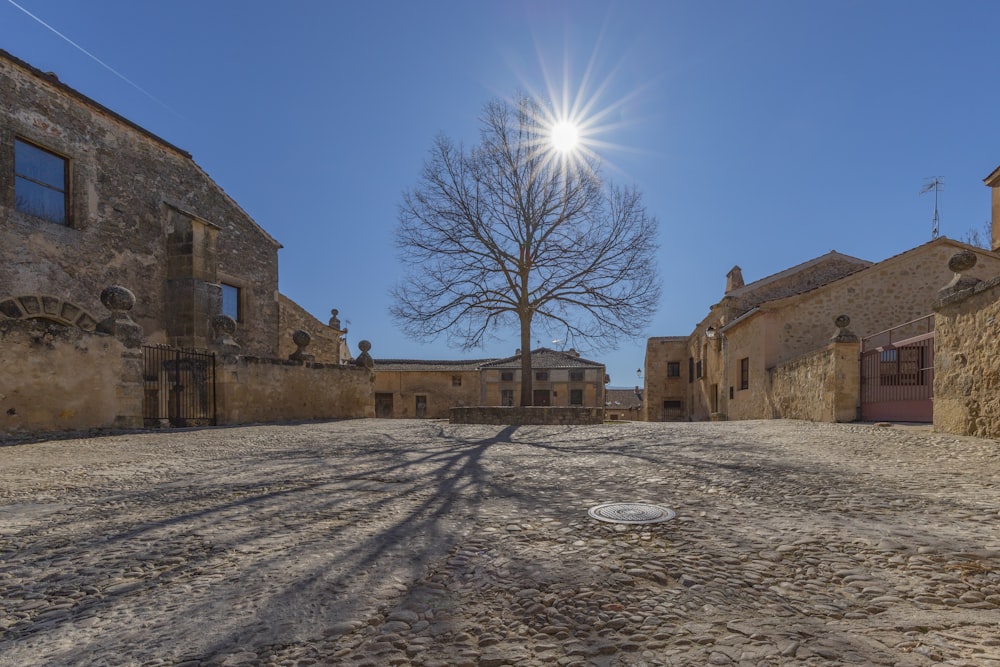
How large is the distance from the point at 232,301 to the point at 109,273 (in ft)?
14.2

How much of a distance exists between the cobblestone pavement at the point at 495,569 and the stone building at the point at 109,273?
387 centimetres

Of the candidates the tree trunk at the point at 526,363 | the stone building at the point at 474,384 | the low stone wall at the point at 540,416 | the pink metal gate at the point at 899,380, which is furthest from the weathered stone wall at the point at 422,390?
the pink metal gate at the point at 899,380

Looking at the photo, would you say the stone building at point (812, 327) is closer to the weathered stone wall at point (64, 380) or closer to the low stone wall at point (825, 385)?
the low stone wall at point (825, 385)

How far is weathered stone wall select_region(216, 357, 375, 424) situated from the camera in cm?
1014

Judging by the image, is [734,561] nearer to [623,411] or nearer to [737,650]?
[737,650]

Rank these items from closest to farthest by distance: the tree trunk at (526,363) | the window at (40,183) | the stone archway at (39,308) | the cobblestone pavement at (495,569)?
the cobblestone pavement at (495,569)
the stone archway at (39,308)
the window at (40,183)
the tree trunk at (526,363)

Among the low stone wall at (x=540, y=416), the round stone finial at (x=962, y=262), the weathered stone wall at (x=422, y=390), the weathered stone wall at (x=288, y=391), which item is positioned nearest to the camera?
the round stone finial at (x=962, y=262)

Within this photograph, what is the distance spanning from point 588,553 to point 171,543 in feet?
6.78

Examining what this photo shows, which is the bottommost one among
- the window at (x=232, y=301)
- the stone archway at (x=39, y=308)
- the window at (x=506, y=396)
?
the window at (x=506, y=396)

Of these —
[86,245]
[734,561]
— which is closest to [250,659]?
[734,561]

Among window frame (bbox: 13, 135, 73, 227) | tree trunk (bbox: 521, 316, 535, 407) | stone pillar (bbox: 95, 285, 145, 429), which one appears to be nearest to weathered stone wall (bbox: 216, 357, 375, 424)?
stone pillar (bbox: 95, 285, 145, 429)

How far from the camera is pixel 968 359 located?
6.07m

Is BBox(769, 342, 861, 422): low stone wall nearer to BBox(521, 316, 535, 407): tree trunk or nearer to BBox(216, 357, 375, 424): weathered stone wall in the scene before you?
BBox(521, 316, 535, 407): tree trunk

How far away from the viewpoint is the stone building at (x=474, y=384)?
1304 inches
